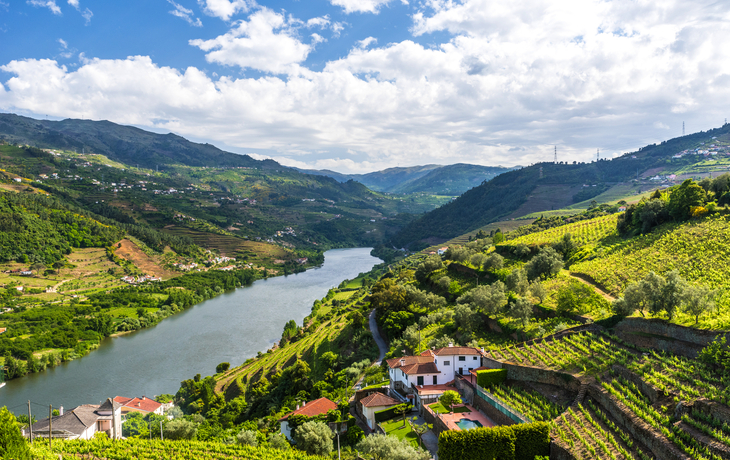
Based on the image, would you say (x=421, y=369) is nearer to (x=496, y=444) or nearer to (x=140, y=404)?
(x=496, y=444)

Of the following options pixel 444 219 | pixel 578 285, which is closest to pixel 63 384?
pixel 578 285

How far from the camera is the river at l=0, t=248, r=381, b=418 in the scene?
4469 centimetres

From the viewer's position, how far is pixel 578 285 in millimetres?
27094

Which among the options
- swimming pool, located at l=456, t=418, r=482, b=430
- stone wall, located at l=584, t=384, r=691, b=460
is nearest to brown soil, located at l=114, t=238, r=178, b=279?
swimming pool, located at l=456, t=418, r=482, b=430

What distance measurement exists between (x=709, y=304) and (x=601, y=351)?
4.53 meters

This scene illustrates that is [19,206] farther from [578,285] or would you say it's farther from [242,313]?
[578,285]

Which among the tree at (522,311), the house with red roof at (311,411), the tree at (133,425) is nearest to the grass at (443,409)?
the house with red roof at (311,411)

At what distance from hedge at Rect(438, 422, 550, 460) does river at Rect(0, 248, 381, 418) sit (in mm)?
39089

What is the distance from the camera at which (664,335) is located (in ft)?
59.2

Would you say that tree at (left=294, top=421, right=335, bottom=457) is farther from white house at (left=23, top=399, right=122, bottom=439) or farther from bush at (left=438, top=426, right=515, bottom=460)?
white house at (left=23, top=399, right=122, bottom=439)

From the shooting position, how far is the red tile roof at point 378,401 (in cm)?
2252

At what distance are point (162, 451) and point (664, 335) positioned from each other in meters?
23.9

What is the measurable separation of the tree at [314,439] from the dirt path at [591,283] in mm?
18680

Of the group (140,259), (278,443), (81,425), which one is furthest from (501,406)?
(140,259)
